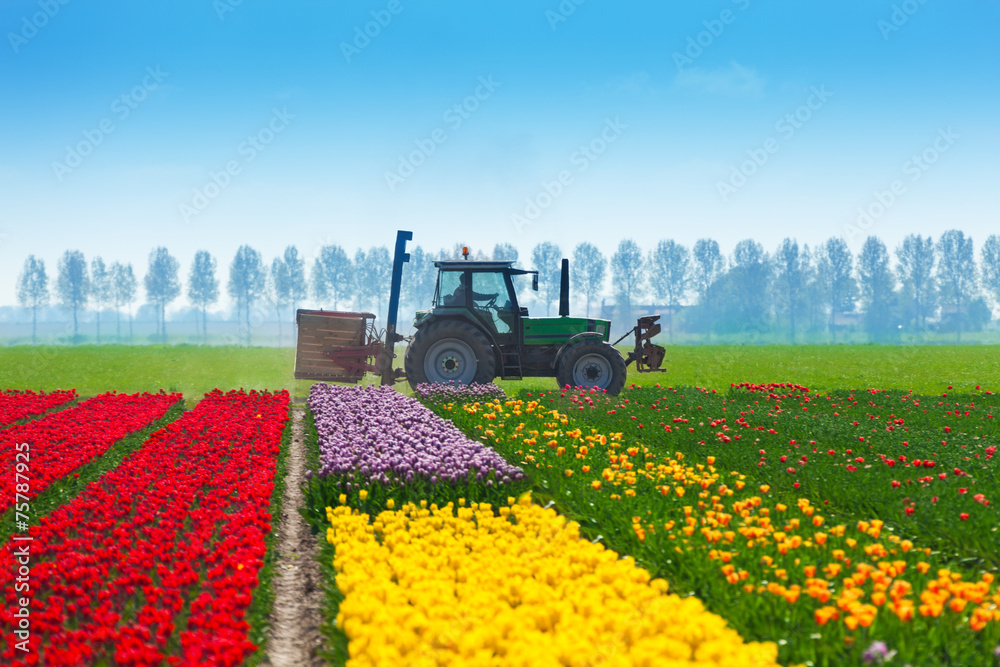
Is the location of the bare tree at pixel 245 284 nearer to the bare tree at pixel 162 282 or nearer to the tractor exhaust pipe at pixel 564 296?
the bare tree at pixel 162 282

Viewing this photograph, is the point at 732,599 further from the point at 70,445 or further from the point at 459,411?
the point at 70,445

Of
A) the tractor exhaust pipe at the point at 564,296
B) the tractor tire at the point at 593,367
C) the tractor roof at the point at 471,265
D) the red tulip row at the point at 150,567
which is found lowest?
the red tulip row at the point at 150,567

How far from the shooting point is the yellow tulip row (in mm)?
3127

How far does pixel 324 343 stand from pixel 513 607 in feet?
38.9

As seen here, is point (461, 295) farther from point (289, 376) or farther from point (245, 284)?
point (245, 284)

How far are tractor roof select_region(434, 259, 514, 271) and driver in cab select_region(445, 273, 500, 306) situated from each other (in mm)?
220

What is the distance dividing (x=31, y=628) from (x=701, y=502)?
5.39 metres

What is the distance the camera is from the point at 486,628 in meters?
3.34

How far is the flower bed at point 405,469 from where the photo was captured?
7.03m

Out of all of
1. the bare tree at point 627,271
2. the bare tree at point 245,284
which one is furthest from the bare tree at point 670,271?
the bare tree at point 245,284

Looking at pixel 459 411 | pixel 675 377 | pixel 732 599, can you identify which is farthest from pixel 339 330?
pixel 732 599

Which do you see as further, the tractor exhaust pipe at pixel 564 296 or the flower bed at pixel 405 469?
the tractor exhaust pipe at pixel 564 296

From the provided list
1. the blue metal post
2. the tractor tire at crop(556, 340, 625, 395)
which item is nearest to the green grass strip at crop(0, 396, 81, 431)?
the blue metal post

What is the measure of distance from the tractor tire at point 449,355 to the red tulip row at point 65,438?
5332 mm
